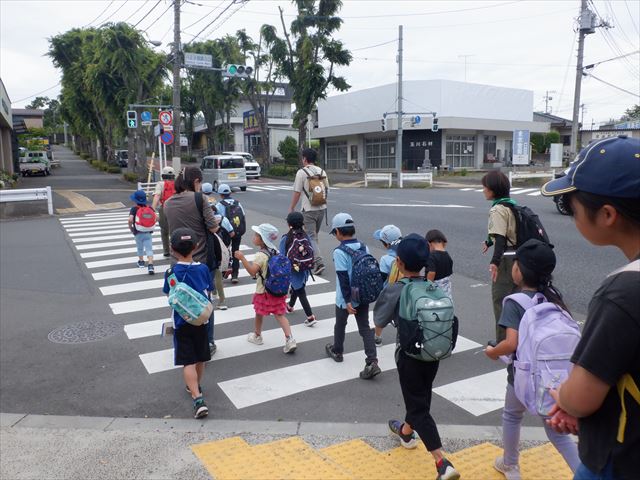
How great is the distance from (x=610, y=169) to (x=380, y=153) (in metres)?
43.8

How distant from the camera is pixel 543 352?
8.06ft

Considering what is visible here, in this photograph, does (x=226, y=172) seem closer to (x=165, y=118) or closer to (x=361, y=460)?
(x=165, y=118)

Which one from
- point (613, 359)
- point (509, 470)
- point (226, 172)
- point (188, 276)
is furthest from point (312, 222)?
point (226, 172)

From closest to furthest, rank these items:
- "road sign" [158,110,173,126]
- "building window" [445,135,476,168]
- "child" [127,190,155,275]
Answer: "child" [127,190,155,275] → "road sign" [158,110,173,126] → "building window" [445,135,476,168]

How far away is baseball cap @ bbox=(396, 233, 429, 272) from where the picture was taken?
10.9 feet

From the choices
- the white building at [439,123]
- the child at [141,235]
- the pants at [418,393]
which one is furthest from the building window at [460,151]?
the pants at [418,393]

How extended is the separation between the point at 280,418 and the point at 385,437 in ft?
3.07

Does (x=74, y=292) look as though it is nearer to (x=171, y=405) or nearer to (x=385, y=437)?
(x=171, y=405)

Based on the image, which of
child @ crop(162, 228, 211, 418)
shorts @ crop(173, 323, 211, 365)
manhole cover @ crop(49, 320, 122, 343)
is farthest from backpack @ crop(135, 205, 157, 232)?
shorts @ crop(173, 323, 211, 365)

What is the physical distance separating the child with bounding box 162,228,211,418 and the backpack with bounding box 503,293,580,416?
265cm

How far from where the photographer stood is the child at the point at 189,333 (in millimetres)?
4309

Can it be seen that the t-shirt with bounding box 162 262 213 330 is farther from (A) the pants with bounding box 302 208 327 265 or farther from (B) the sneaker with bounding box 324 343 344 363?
(A) the pants with bounding box 302 208 327 265

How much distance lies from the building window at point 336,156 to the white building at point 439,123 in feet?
3.20

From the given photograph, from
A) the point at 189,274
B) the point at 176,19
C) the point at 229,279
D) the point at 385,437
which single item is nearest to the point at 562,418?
the point at 385,437
